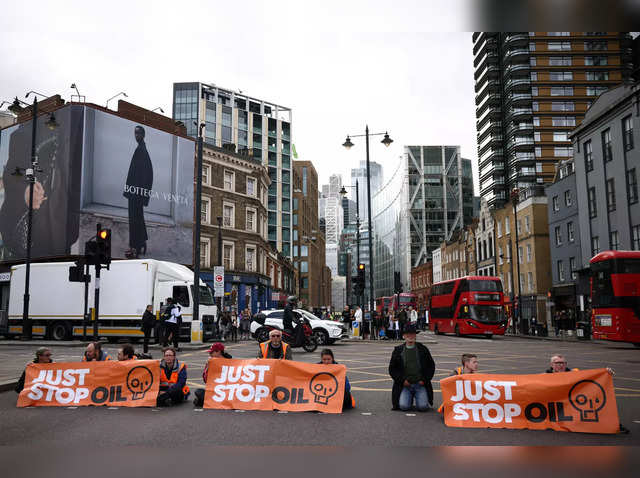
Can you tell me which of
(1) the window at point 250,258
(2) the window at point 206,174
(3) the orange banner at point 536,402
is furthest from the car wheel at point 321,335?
(1) the window at point 250,258

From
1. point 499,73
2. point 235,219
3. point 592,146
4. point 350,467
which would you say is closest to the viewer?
point 350,467

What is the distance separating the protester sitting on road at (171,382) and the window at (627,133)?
33.6 metres

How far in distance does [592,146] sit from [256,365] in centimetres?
3677

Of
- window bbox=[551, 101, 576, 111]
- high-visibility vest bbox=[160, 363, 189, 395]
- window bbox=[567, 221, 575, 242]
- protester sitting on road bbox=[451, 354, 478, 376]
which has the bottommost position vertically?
high-visibility vest bbox=[160, 363, 189, 395]

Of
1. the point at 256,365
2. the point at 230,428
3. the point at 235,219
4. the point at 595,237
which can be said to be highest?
the point at 235,219

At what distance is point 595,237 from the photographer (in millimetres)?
39281

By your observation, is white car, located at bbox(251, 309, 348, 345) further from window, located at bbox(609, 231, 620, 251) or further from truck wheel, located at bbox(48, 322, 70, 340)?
window, located at bbox(609, 231, 620, 251)

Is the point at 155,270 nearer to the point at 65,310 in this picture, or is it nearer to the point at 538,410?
the point at 65,310

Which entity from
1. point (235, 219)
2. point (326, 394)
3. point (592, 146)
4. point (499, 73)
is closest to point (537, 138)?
point (499, 73)

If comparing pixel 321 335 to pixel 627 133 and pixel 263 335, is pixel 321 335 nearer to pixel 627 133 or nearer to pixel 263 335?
pixel 263 335

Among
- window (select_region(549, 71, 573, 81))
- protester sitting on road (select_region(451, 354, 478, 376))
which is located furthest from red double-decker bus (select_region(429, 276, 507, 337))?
window (select_region(549, 71, 573, 81))

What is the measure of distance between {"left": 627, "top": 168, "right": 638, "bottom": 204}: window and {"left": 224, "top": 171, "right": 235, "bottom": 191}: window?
96.8 feet

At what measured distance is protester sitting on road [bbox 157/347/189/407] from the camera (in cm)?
904

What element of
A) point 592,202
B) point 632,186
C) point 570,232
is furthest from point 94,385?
point 570,232
